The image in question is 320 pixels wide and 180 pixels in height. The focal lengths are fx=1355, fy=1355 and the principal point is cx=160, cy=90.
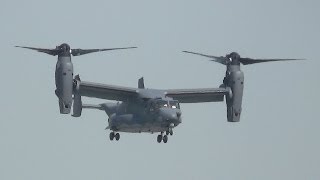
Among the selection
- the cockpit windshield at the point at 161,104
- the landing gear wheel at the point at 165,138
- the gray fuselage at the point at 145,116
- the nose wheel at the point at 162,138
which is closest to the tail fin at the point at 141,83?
the gray fuselage at the point at 145,116

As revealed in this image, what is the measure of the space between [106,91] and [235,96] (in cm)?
1041

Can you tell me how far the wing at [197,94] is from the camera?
111344mm

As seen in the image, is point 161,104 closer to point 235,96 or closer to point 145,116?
point 145,116

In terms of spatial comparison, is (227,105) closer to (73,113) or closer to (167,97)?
(167,97)

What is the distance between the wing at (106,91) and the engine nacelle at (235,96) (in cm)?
773

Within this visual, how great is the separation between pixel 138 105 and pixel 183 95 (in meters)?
6.01

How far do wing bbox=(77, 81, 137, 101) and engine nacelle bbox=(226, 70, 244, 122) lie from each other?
7731 millimetres

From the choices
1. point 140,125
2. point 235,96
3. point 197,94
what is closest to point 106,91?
point 140,125

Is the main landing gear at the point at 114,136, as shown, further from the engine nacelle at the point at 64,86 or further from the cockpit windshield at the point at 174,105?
the engine nacelle at the point at 64,86

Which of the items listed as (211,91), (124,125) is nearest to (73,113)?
(124,125)

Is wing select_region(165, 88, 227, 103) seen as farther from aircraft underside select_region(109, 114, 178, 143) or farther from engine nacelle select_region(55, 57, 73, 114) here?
engine nacelle select_region(55, 57, 73, 114)

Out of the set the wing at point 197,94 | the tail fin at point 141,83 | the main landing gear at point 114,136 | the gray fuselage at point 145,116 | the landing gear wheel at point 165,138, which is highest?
the tail fin at point 141,83

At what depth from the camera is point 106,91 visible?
109 meters

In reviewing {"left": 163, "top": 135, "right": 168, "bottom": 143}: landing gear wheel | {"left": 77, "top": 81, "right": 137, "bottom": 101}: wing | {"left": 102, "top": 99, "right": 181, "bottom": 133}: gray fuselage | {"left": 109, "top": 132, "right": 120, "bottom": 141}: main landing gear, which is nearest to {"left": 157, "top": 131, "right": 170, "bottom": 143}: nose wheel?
{"left": 163, "top": 135, "right": 168, "bottom": 143}: landing gear wheel
